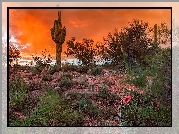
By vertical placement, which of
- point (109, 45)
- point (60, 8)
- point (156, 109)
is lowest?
point (156, 109)

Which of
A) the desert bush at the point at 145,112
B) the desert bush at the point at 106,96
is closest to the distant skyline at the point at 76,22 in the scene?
the desert bush at the point at 106,96

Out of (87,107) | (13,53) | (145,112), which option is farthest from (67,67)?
(145,112)

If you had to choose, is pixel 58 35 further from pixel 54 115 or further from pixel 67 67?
pixel 54 115

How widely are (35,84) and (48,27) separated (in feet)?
2.69

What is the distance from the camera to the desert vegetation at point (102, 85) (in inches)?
315

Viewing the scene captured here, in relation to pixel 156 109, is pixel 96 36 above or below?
above

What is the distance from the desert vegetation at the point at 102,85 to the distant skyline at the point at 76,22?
0.29 feet

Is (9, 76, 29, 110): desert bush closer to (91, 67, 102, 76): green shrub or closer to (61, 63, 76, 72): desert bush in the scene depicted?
(61, 63, 76, 72): desert bush

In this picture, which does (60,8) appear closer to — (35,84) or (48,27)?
(48,27)

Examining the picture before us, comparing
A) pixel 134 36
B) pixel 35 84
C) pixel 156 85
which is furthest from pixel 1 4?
pixel 156 85

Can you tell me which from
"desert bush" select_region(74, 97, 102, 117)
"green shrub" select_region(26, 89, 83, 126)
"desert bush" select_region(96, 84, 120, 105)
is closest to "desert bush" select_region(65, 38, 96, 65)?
"desert bush" select_region(96, 84, 120, 105)

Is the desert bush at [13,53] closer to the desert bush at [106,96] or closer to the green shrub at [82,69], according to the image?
the green shrub at [82,69]

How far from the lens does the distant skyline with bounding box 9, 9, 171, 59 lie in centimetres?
798

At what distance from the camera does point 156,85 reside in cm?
804
